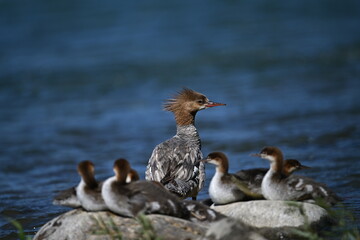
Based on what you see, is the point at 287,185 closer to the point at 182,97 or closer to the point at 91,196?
the point at 91,196

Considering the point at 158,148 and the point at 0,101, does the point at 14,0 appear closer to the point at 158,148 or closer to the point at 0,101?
the point at 0,101

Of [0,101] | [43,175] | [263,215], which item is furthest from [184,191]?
[0,101]

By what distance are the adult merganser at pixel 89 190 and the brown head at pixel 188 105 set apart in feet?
10.9

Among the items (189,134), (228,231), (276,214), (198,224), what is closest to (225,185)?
(276,214)

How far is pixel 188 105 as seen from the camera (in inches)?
343

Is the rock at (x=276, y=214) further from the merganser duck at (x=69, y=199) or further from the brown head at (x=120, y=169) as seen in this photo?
the merganser duck at (x=69, y=199)

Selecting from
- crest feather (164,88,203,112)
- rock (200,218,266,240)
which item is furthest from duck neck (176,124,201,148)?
rock (200,218,266,240)

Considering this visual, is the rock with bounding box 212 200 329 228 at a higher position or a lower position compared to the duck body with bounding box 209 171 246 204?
lower

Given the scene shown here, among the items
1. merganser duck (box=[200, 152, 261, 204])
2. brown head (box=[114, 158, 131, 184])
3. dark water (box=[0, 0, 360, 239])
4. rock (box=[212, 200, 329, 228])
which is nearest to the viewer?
brown head (box=[114, 158, 131, 184])

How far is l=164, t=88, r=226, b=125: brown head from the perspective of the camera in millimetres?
8695

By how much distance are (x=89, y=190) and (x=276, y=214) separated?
5.32 ft

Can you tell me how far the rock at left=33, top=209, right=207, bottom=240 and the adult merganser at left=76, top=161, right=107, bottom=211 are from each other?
82 millimetres

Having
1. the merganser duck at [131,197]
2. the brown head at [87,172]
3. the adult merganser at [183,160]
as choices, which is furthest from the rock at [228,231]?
the adult merganser at [183,160]

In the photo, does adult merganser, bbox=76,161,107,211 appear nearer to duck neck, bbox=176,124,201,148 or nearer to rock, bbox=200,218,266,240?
rock, bbox=200,218,266,240
